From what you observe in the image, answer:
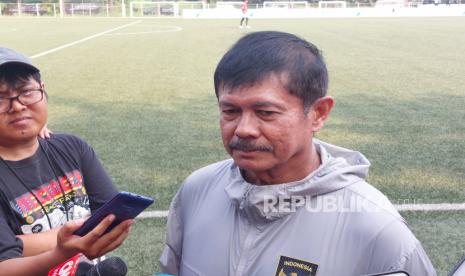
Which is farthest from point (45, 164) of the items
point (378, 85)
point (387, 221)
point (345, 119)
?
point (378, 85)

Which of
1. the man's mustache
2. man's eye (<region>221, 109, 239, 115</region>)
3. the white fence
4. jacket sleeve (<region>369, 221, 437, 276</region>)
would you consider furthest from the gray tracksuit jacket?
the white fence

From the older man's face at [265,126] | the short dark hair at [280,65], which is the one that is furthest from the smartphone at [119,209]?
the short dark hair at [280,65]

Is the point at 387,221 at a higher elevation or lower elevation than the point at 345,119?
higher

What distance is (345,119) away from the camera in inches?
329

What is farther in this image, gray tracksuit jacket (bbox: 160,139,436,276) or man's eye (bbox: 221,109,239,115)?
man's eye (bbox: 221,109,239,115)

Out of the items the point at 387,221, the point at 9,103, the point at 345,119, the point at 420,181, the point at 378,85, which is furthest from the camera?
the point at 378,85

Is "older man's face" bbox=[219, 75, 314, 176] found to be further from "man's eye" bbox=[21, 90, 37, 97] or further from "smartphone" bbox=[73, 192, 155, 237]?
"man's eye" bbox=[21, 90, 37, 97]

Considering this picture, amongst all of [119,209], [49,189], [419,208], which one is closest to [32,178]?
[49,189]

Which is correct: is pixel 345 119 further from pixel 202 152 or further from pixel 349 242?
pixel 349 242

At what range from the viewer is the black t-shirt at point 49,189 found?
2.26 metres

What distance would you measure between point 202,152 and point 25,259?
445 cm

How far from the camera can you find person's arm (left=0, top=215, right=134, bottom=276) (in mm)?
1931

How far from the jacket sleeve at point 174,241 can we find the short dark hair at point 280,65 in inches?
20.5

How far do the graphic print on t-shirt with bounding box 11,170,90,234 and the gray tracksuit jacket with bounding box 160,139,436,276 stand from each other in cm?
84
